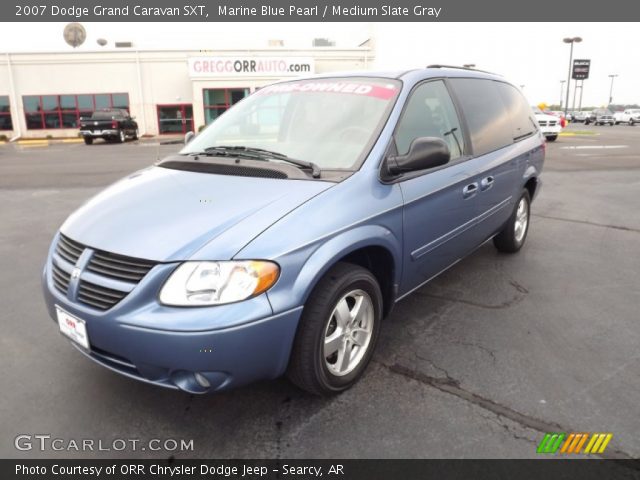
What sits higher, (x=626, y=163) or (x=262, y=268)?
(x=262, y=268)

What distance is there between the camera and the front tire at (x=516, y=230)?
5.01 metres

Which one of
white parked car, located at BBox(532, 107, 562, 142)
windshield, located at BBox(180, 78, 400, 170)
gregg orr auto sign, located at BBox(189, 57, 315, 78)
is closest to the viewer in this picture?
windshield, located at BBox(180, 78, 400, 170)

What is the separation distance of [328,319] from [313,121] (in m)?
1.51

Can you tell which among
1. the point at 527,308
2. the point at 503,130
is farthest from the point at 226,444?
the point at 503,130

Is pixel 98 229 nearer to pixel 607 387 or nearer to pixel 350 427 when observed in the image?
pixel 350 427

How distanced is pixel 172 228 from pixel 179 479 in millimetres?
1163

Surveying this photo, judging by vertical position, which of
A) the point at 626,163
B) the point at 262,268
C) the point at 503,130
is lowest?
the point at 626,163

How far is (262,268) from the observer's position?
7.23 ft

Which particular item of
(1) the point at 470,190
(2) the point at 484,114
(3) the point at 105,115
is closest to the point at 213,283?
(1) the point at 470,190

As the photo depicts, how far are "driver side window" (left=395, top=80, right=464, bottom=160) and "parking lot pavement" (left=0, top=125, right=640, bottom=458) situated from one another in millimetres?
1331

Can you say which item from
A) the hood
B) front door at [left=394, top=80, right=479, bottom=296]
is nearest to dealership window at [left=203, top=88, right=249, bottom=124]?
front door at [left=394, top=80, right=479, bottom=296]

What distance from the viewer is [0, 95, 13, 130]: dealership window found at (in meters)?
31.3

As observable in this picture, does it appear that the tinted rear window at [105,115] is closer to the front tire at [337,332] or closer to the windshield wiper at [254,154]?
the windshield wiper at [254,154]

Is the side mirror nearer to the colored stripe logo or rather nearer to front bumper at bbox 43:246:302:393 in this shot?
front bumper at bbox 43:246:302:393
